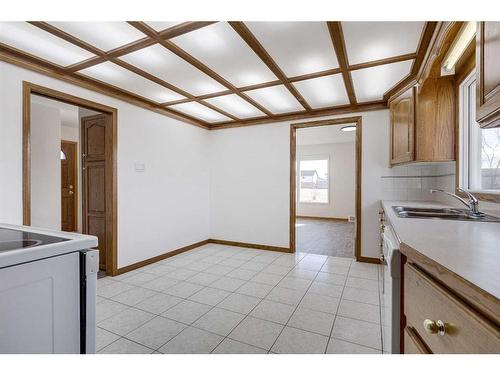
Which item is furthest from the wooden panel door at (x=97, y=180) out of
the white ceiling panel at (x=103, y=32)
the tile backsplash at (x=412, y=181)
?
the tile backsplash at (x=412, y=181)

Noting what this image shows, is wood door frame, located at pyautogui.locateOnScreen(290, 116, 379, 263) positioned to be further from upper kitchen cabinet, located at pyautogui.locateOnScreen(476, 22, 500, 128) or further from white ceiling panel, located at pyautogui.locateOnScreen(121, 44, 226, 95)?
upper kitchen cabinet, located at pyautogui.locateOnScreen(476, 22, 500, 128)

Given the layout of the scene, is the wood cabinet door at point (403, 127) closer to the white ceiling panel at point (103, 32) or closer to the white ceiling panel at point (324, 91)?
the white ceiling panel at point (324, 91)

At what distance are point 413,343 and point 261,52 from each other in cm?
216

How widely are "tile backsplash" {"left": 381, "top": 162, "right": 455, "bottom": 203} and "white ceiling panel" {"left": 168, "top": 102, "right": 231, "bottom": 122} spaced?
274 cm

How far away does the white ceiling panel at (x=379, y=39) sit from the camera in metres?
1.76

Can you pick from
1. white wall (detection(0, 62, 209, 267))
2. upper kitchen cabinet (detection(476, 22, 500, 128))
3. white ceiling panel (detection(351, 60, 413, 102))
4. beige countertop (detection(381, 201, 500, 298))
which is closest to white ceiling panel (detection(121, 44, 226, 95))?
→ white wall (detection(0, 62, 209, 267))

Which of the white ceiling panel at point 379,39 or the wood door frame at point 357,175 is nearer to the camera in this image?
the white ceiling panel at point 379,39

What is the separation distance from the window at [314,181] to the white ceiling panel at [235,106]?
4.67m

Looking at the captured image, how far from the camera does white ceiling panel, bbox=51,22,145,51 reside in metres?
1.75

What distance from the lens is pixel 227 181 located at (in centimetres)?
469
